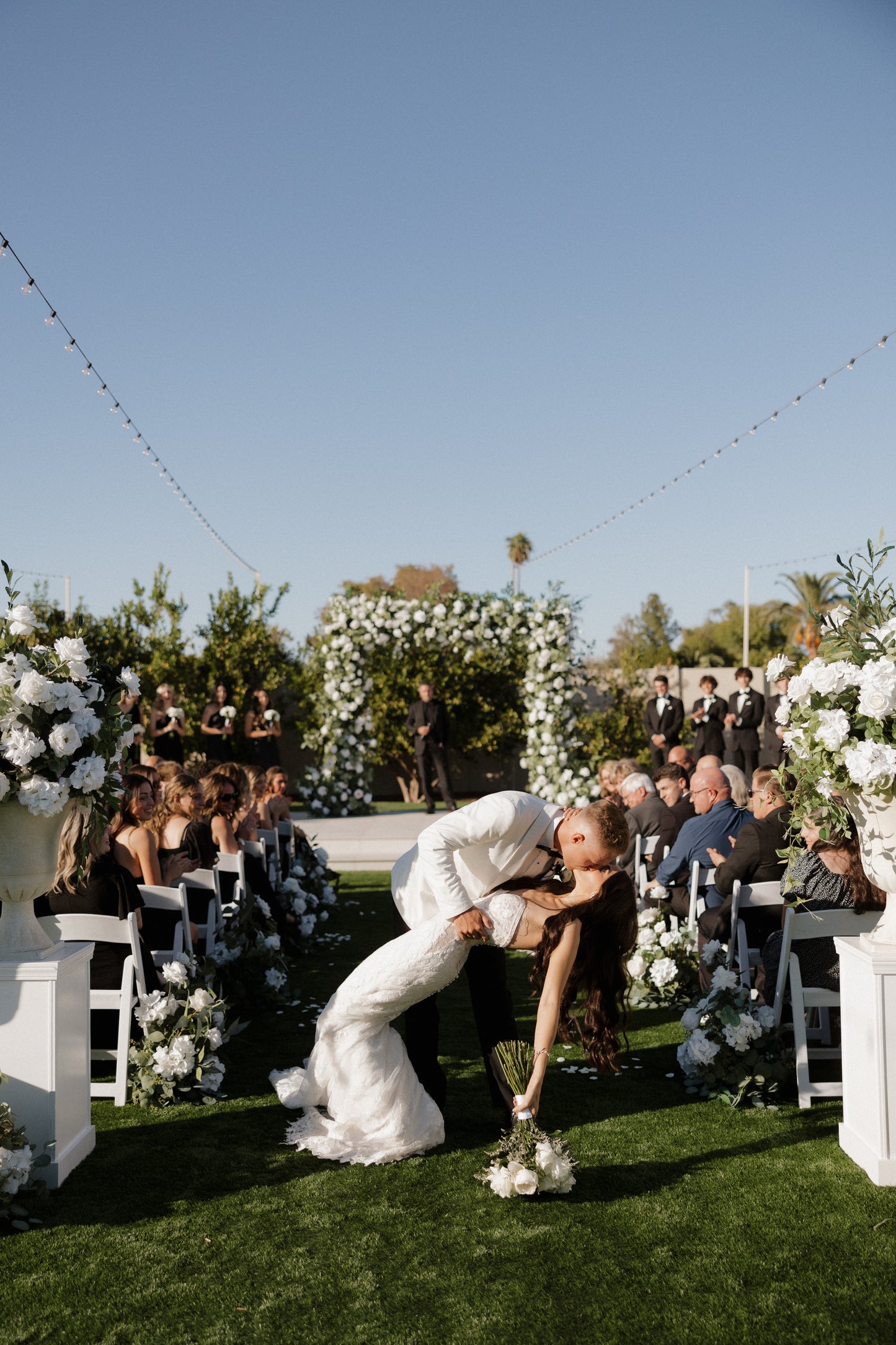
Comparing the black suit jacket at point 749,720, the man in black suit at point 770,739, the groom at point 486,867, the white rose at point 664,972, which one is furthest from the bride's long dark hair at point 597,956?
the man in black suit at point 770,739

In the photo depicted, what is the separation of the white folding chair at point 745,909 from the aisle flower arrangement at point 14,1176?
306cm

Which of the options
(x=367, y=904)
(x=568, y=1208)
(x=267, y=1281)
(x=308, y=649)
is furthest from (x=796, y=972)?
(x=308, y=649)

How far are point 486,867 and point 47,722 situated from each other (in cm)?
169

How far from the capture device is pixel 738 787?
707cm

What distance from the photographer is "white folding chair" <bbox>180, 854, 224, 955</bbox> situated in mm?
5852

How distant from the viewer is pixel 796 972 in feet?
14.7

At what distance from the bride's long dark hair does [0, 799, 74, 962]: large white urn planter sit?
1687mm

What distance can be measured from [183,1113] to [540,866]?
1847 mm

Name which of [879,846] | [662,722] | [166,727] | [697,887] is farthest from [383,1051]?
[662,722]

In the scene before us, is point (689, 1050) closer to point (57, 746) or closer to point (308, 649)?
point (57, 746)

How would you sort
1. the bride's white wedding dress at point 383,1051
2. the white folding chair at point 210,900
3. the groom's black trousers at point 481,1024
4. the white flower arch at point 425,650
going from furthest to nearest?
the white flower arch at point 425,650 < the white folding chair at point 210,900 < the groom's black trousers at point 481,1024 < the bride's white wedding dress at point 383,1051

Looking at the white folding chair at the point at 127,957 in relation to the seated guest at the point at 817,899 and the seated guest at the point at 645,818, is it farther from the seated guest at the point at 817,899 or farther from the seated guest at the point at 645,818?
the seated guest at the point at 645,818

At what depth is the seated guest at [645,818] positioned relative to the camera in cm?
731

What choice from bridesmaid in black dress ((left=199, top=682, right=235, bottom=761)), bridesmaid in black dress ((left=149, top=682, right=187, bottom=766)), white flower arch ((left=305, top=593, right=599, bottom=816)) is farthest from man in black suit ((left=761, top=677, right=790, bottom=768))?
bridesmaid in black dress ((left=149, top=682, right=187, bottom=766))
